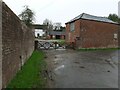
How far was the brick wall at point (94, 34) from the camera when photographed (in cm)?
3173

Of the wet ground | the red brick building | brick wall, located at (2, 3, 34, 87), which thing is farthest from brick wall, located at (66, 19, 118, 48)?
brick wall, located at (2, 3, 34, 87)

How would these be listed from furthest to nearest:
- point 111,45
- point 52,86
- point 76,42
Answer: point 111,45, point 76,42, point 52,86

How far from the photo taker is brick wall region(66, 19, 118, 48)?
3173 cm

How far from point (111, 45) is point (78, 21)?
878 cm

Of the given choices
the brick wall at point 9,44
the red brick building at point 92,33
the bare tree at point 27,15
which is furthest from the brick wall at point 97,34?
the brick wall at point 9,44

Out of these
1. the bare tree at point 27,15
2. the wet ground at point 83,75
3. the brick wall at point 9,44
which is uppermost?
the bare tree at point 27,15

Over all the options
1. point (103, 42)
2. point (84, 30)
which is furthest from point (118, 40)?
point (84, 30)

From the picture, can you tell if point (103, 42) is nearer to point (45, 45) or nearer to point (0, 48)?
point (45, 45)

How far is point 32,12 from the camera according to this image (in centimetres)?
3353

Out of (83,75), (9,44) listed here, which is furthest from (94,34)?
(9,44)

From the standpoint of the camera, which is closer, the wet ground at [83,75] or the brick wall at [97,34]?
the wet ground at [83,75]

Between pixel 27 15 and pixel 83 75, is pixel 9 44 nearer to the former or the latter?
pixel 83 75

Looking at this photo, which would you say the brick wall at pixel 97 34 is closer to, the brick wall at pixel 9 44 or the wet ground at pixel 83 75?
the wet ground at pixel 83 75

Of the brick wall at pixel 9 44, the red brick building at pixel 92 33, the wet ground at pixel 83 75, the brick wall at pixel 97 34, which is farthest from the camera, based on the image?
the brick wall at pixel 97 34
